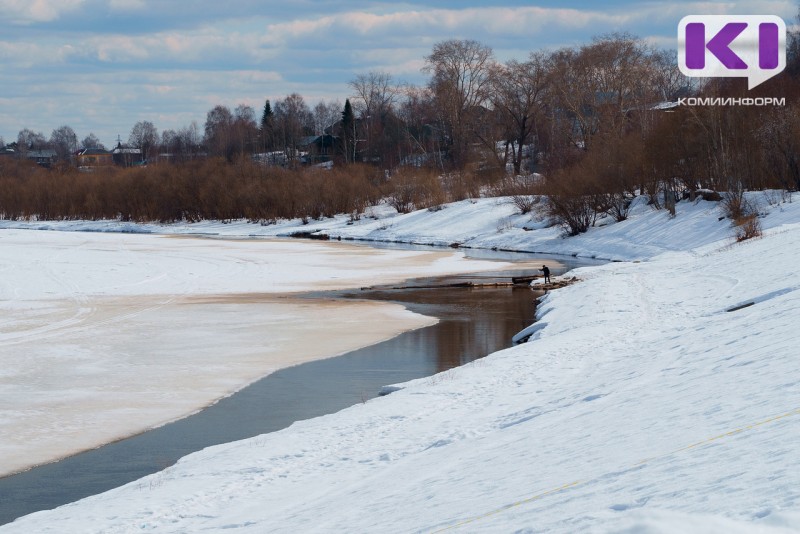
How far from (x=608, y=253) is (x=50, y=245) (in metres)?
30.9

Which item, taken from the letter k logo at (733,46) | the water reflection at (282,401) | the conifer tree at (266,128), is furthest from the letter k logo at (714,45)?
the conifer tree at (266,128)

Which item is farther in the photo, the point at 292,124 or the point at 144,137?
the point at 144,137

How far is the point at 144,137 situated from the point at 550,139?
406 ft

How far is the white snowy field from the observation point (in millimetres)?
14016

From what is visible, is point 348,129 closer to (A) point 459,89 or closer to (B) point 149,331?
(A) point 459,89

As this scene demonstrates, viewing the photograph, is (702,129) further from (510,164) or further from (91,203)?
(91,203)

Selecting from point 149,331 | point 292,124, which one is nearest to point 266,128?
point 292,124

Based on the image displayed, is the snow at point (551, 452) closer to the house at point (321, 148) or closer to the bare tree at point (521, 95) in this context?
the bare tree at point (521, 95)

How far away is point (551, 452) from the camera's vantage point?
9219mm

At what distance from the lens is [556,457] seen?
8930 mm

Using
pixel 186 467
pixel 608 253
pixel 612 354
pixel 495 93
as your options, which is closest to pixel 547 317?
pixel 612 354

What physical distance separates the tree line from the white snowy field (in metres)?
13.0

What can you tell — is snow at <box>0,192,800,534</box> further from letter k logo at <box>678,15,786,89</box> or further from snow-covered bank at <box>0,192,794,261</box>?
letter k logo at <box>678,15,786,89</box>

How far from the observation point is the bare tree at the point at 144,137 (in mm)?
185488
